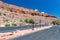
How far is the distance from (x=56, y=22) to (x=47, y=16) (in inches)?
774

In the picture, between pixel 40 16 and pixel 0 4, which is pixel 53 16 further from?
pixel 0 4

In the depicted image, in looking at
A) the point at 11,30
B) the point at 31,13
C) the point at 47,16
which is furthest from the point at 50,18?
the point at 11,30

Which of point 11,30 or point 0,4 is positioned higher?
point 0,4

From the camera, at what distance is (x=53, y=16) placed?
174 metres

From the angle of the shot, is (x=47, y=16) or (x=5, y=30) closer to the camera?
(x=5, y=30)

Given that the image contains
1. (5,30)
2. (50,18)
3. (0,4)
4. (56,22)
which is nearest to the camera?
(5,30)

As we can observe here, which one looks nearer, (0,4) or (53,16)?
(0,4)

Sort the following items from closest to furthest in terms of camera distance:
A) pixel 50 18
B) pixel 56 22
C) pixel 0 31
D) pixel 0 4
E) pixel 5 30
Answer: pixel 0 31 → pixel 5 30 → pixel 0 4 → pixel 56 22 → pixel 50 18

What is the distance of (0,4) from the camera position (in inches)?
4938

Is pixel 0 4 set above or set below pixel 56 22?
above

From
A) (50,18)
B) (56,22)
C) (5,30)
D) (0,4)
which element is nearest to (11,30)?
(5,30)

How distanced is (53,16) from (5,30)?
144696mm

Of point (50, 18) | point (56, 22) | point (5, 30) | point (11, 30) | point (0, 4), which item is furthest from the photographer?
point (50, 18)

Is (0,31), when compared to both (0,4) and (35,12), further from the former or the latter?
(35,12)
